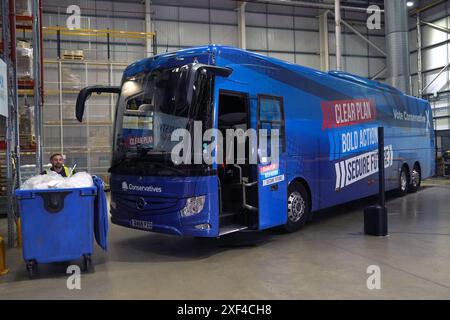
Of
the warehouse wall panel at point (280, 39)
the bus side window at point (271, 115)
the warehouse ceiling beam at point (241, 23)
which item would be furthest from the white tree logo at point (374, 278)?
the warehouse wall panel at point (280, 39)

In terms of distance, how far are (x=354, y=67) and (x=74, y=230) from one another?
2256 centimetres

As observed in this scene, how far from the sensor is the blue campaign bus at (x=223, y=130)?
5.99 m

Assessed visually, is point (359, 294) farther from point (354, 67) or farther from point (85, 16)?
point (354, 67)

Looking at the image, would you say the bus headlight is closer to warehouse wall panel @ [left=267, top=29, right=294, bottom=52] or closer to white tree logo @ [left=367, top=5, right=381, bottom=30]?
warehouse wall panel @ [left=267, top=29, right=294, bottom=52]

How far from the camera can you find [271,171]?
7.05 metres

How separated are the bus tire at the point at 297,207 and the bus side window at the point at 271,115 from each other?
3.08ft

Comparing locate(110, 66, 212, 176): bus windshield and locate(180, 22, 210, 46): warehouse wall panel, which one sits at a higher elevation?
locate(180, 22, 210, 46): warehouse wall panel

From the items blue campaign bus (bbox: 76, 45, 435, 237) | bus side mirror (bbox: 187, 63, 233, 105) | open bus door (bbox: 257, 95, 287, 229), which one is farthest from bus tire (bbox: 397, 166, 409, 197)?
bus side mirror (bbox: 187, 63, 233, 105)

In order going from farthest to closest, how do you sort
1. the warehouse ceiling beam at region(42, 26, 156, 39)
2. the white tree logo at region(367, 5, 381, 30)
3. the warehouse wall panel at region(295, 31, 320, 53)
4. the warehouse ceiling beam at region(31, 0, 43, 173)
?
the white tree logo at region(367, 5, 381, 30)
the warehouse wall panel at region(295, 31, 320, 53)
the warehouse ceiling beam at region(42, 26, 156, 39)
the warehouse ceiling beam at region(31, 0, 43, 173)

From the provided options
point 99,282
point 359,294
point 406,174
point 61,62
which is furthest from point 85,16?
point 359,294

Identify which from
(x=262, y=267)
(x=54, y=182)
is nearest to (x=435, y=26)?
(x=262, y=267)

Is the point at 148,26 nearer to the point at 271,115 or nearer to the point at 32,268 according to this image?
the point at 271,115

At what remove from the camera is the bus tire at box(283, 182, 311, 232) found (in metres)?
7.77

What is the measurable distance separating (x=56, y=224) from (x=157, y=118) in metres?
2.02
